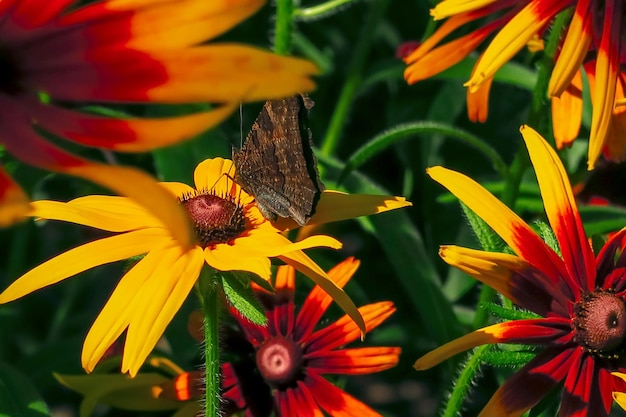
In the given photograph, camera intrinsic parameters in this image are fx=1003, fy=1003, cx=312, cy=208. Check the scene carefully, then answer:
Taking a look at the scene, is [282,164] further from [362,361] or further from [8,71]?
[8,71]

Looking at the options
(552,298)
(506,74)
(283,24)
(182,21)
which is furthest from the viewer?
(506,74)

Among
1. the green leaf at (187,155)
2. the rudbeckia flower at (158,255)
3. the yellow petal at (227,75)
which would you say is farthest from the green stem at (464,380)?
the green leaf at (187,155)

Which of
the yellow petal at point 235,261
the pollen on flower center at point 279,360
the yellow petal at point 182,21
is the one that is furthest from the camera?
the pollen on flower center at point 279,360

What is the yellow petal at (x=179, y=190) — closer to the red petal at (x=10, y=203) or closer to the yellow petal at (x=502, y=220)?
the yellow petal at (x=502, y=220)

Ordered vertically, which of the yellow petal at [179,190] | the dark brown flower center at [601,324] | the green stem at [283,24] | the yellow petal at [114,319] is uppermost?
the green stem at [283,24]

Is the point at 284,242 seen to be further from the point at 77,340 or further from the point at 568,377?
the point at 77,340

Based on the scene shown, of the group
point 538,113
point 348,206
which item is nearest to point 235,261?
point 348,206

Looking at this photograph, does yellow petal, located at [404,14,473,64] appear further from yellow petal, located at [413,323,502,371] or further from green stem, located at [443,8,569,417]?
yellow petal, located at [413,323,502,371]

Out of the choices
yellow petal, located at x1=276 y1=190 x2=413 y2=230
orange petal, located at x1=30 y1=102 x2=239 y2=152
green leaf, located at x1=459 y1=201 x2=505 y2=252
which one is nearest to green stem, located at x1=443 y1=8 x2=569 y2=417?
green leaf, located at x1=459 y1=201 x2=505 y2=252
